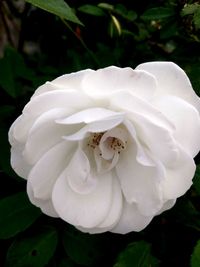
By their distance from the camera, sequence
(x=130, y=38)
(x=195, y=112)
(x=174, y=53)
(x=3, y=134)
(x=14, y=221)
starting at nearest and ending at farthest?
(x=195, y=112) → (x=14, y=221) → (x=3, y=134) → (x=174, y=53) → (x=130, y=38)

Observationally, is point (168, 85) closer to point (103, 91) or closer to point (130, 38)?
point (103, 91)

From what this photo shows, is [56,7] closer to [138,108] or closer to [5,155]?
[138,108]

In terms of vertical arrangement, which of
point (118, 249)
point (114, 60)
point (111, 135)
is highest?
point (111, 135)

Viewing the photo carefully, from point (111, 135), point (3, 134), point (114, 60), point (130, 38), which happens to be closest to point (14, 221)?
point (3, 134)

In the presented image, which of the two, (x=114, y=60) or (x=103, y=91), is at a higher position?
(x=103, y=91)

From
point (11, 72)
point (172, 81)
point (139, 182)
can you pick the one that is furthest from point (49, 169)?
point (11, 72)
